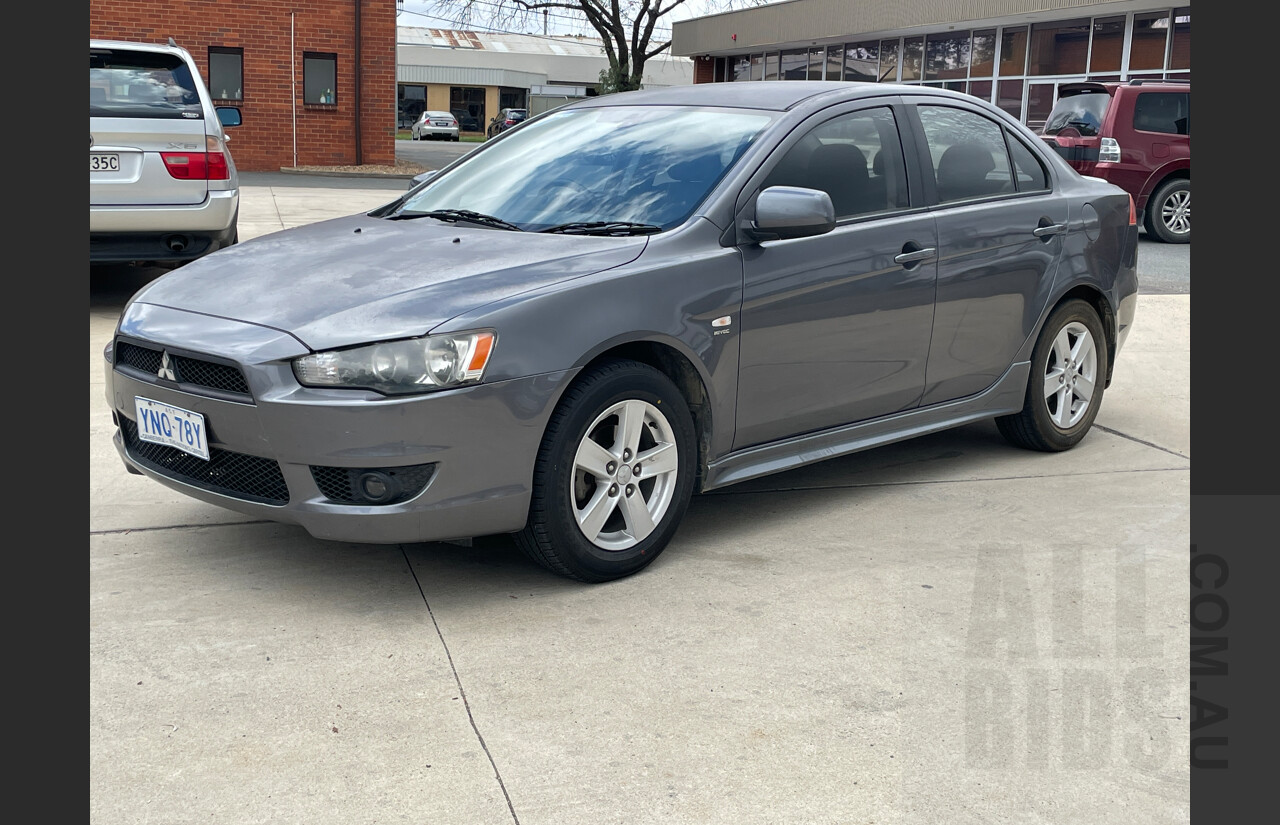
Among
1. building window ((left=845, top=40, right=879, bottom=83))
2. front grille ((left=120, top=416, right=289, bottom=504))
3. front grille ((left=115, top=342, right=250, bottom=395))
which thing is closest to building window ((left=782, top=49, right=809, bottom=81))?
building window ((left=845, top=40, right=879, bottom=83))

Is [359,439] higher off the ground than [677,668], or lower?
higher

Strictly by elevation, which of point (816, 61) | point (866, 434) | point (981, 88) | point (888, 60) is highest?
point (816, 61)

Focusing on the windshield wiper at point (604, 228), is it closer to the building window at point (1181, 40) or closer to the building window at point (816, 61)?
the building window at point (1181, 40)

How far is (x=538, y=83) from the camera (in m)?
67.8

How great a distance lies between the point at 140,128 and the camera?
332 inches

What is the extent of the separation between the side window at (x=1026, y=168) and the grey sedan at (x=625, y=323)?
1 cm

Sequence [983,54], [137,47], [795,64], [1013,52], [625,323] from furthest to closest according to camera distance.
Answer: [795,64]
[983,54]
[1013,52]
[137,47]
[625,323]

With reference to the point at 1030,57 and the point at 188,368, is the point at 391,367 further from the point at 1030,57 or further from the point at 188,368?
the point at 1030,57

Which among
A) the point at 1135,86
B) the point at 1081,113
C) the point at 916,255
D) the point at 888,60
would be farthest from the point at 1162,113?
the point at 888,60

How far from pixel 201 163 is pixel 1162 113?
11.5 m

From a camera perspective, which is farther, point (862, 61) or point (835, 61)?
point (835, 61)

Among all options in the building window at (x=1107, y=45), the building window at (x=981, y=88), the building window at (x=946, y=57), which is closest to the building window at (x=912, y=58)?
the building window at (x=946, y=57)

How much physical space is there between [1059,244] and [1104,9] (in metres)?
22.5

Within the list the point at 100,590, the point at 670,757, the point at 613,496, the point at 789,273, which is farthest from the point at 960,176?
the point at 100,590
